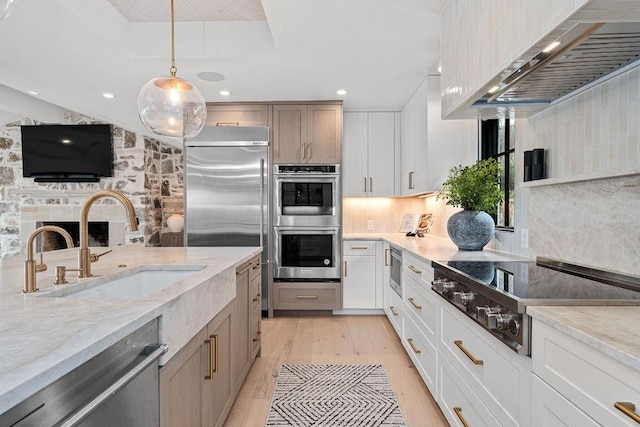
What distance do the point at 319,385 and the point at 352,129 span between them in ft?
9.51

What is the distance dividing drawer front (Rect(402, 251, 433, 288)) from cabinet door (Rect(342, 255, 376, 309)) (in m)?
1.14

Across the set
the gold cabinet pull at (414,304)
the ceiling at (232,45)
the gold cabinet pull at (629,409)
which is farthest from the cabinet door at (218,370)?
the ceiling at (232,45)

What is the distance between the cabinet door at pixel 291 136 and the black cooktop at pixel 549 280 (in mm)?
2444

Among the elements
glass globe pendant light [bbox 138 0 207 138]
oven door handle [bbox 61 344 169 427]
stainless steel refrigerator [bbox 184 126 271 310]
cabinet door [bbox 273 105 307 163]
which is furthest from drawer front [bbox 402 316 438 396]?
cabinet door [bbox 273 105 307 163]

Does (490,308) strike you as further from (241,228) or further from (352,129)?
(352,129)

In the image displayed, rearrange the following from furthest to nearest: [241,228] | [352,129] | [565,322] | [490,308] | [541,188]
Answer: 1. [352,129]
2. [241,228]
3. [541,188]
4. [490,308]
5. [565,322]

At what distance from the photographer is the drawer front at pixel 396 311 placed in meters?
3.17

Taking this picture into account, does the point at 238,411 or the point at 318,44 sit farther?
the point at 318,44

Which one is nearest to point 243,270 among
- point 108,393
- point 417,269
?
point 417,269

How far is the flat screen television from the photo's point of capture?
5.56 meters

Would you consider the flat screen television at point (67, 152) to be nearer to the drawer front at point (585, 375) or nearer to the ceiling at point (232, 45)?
the ceiling at point (232, 45)

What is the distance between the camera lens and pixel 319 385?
2529mm

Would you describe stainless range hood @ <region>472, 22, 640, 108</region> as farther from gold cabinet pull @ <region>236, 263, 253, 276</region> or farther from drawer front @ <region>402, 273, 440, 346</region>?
gold cabinet pull @ <region>236, 263, 253, 276</region>

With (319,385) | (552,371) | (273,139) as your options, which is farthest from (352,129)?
(552,371)
